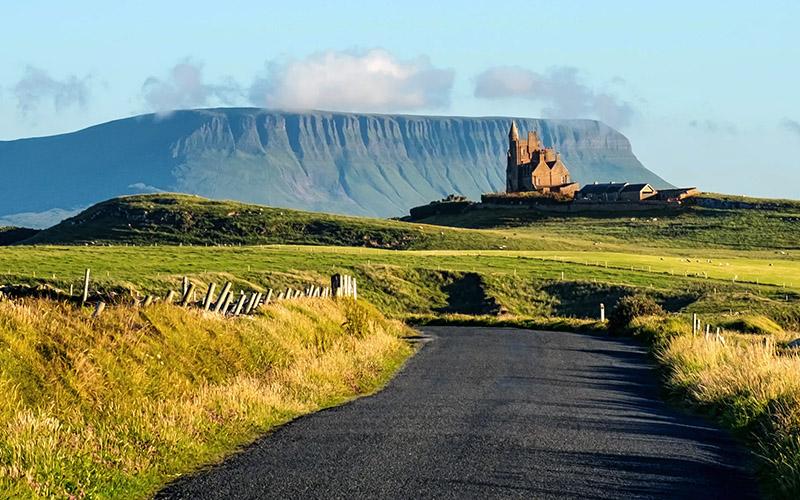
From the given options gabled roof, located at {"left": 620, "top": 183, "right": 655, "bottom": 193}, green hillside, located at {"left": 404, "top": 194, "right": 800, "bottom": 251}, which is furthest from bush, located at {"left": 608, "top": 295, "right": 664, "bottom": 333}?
gabled roof, located at {"left": 620, "top": 183, "right": 655, "bottom": 193}

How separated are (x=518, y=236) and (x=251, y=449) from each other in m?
103

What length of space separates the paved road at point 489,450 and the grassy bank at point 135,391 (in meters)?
0.56

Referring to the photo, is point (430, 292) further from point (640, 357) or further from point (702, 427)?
point (702, 427)

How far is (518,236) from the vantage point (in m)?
117

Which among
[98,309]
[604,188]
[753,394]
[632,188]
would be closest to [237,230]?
[632,188]

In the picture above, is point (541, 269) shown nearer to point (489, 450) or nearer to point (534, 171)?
point (489, 450)

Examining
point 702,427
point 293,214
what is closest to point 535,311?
point 702,427

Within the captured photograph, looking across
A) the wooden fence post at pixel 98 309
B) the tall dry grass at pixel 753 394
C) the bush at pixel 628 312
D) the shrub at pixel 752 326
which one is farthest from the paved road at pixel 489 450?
the shrub at pixel 752 326

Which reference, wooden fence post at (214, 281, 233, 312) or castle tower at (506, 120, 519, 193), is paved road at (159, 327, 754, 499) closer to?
wooden fence post at (214, 281, 233, 312)

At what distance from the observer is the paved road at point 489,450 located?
13.0 m

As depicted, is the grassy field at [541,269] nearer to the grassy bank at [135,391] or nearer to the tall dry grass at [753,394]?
the tall dry grass at [753,394]

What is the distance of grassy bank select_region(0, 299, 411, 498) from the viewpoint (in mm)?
12797

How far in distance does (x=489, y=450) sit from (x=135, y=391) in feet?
14.4

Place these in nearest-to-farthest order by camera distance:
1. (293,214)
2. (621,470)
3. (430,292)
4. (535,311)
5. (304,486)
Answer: (304,486) < (621,470) < (535,311) < (430,292) < (293,214)
